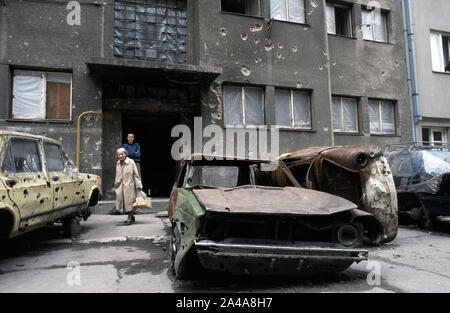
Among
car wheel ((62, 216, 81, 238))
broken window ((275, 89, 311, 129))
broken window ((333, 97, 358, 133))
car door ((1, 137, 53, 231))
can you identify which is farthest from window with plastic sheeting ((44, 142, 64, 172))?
broken window ((333, 97, 358, 133))

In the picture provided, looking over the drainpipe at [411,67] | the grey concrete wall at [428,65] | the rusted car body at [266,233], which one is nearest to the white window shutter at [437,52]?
the grey concrete wall at [428,65]

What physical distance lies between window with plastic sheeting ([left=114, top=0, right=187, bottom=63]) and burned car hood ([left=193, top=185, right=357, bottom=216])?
23.7ft

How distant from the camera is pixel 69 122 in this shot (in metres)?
8.45

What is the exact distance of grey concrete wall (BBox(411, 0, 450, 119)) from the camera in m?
12.8

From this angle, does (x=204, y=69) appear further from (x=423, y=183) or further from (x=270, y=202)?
(x=270, y=202)

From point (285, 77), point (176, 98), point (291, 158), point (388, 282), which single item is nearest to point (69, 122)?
point (176, 98)

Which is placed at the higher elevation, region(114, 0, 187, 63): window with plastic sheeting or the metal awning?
region(114, 0, 187, 63): window with plastic sheeting

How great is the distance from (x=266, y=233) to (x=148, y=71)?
6.43 metres

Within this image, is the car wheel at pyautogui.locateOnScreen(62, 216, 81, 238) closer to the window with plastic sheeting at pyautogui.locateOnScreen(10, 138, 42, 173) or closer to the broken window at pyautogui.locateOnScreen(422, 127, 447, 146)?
the window with plastic sheeting at pyautogui.locateOnScreen(10, 138, 42, 173)

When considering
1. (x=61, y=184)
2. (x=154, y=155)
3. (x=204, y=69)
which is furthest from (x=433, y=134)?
(x=61, y=184)

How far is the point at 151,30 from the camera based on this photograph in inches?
378

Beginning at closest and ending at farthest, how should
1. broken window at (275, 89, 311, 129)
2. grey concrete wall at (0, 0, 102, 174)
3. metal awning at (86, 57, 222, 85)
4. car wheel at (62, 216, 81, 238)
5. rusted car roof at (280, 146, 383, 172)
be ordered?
rusted car roof at (280, 146, 383, 172) < car wheel at (62, 216, 81, 238) < metal awning at (86, 57, 222, 85) < grey concrete wall at (0, 0, 102, 174) < broken window at (275, 89, 311, 129)

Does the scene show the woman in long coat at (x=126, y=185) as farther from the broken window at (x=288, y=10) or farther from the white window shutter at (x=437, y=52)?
the white window shutter at (x=437, y=52)

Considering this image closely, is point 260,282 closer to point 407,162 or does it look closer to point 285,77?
point 407,162
